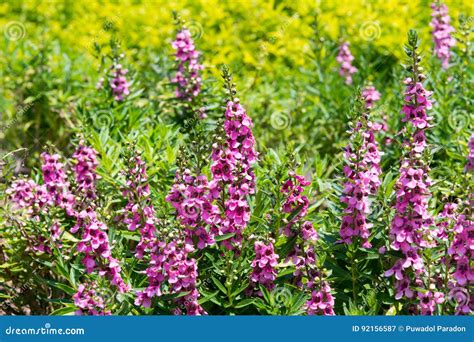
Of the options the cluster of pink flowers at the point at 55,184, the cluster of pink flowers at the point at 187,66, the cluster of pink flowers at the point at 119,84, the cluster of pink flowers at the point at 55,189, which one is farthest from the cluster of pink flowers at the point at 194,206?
the cluster of pink flowers at the point at 119,84

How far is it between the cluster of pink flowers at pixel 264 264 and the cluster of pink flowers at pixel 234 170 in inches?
7.3

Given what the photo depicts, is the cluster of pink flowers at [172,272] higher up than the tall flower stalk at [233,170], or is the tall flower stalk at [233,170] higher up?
the tall flower stalk at [233,170]

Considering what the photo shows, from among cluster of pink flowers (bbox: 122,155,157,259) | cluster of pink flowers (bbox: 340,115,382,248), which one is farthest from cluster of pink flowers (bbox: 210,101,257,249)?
cluster of pink flowers (bbox: 340,115,382,248)

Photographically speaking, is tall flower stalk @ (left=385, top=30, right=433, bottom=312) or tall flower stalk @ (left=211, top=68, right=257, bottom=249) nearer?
tall flower stalk @ (left=385, top=30, right=433, bottom=312)

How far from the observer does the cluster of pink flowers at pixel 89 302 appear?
3760 millimetres

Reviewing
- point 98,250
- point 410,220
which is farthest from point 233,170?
point 410,220

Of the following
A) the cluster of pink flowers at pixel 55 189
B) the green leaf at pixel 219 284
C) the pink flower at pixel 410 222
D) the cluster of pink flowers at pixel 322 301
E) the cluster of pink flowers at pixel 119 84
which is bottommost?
the cluster of pink flowers at pixel 322 301

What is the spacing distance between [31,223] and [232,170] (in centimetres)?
128

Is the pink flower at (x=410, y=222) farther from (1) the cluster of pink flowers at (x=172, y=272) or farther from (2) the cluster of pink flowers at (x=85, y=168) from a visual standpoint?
(2) the cluster of pink flowers at (x=85, y=168)

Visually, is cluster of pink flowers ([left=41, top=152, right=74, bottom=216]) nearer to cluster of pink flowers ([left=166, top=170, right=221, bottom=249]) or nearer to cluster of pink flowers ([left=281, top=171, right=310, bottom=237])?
cluster of pink flowers ([left=166, top=170, right=221, bottom=249])

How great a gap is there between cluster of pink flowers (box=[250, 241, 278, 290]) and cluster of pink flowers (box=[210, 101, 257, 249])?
0.19 m

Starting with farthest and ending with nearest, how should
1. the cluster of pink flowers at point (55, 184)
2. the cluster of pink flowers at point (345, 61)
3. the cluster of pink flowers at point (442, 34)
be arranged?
the cluster of pink flowers at point (345, 61) < the cluster of pink flowers at point (442, 34) < the cluster of pink flowers at point (55, 184)

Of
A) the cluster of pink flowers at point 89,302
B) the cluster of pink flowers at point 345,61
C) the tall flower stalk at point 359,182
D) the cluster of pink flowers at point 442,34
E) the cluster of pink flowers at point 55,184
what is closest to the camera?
the cluster of pink flowers at point 89,302

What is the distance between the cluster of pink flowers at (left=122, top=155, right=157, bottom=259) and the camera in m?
4.14
